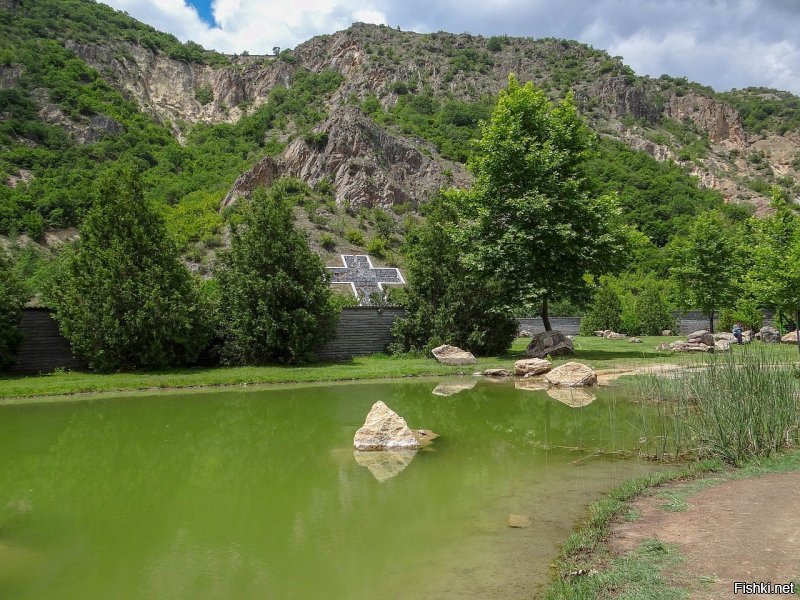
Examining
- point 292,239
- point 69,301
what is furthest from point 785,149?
point 69,301

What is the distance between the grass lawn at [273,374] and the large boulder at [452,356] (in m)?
0.29

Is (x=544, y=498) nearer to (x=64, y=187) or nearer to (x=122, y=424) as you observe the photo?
(x=122, y=424)

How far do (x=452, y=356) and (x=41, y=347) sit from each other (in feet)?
42.6

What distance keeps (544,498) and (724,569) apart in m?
2.29

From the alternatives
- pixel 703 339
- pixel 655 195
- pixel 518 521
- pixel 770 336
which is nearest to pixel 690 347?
pixel 703 339

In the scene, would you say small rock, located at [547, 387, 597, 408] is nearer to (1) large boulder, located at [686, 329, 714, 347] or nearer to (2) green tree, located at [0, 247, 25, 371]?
(1) large boulder, located at [686, 329, 714, 347]

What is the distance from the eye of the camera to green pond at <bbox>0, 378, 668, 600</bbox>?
13.4 feet

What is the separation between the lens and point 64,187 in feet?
200

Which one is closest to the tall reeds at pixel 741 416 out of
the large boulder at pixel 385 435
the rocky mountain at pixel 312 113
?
the large boulder at pixel 385 435

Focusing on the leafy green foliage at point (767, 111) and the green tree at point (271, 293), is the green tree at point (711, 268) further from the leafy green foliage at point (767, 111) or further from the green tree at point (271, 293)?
the leafy green foliage at point (767, 111)

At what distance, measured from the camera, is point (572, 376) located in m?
14.3

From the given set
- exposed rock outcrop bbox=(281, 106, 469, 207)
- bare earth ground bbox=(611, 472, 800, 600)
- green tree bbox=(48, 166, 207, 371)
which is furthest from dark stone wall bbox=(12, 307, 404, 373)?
exposed rock outcrop bbox=(281, 106, 469, 207)

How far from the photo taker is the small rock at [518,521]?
501 centimetres

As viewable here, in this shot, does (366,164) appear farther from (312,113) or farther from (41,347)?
(41,347)
